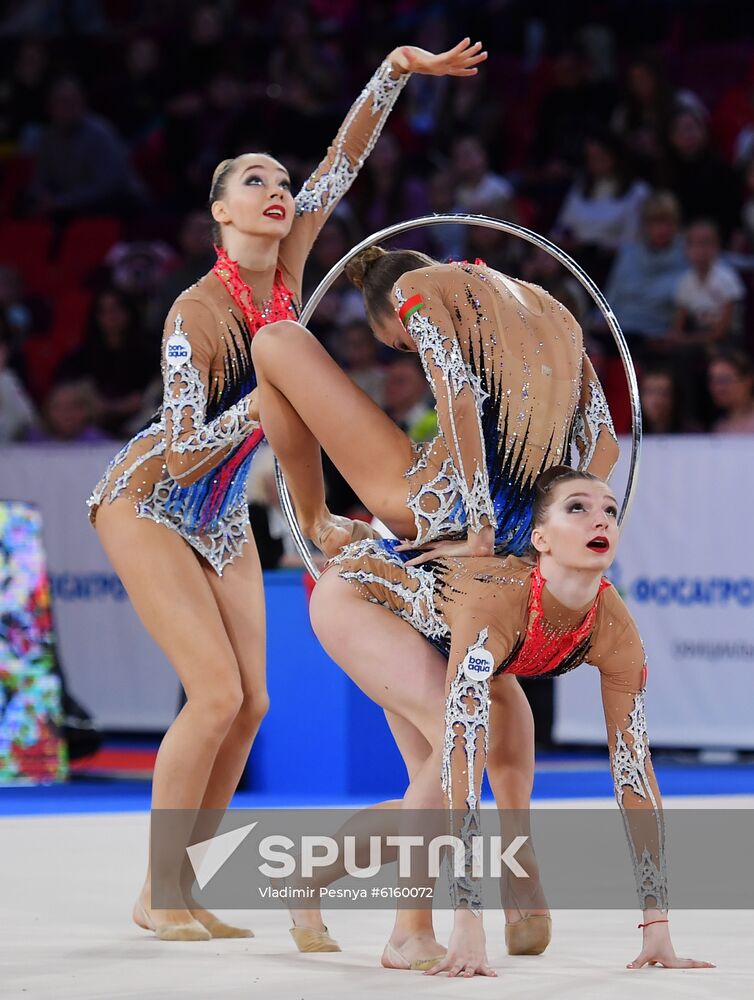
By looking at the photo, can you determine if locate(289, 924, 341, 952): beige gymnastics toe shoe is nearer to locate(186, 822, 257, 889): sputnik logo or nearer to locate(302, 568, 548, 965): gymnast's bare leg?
locate(302, 568, 548, 965): gymnast's bare leg

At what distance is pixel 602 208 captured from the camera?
9.59 metres

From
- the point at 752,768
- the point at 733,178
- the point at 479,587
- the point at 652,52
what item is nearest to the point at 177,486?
the point at 479,587

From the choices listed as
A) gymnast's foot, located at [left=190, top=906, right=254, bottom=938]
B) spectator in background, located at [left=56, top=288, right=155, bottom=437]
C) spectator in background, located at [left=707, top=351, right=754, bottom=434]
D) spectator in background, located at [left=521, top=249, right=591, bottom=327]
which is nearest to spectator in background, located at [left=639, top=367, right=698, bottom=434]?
spectator in background, located at [left=707, top=351, right=754, bottom=434]

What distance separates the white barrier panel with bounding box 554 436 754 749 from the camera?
6910 mm

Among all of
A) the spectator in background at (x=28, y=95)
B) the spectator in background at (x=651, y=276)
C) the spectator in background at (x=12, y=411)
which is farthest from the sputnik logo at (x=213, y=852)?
the spectator in background at (x=28, y=95)

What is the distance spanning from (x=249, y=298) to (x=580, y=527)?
4.10ft

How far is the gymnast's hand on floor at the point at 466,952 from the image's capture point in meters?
3.06

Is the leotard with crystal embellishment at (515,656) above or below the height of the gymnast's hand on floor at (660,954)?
above

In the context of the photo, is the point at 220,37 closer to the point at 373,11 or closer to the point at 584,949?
the point at 373,11

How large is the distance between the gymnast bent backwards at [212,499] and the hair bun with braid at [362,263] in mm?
363

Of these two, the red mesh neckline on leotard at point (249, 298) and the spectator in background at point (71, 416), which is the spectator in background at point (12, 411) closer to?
the spectator in background at point (71, 416)

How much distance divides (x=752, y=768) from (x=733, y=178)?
3872 mm

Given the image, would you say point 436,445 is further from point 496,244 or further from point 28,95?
point 28,95

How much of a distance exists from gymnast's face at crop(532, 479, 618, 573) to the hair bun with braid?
Result: 2.45 feet
